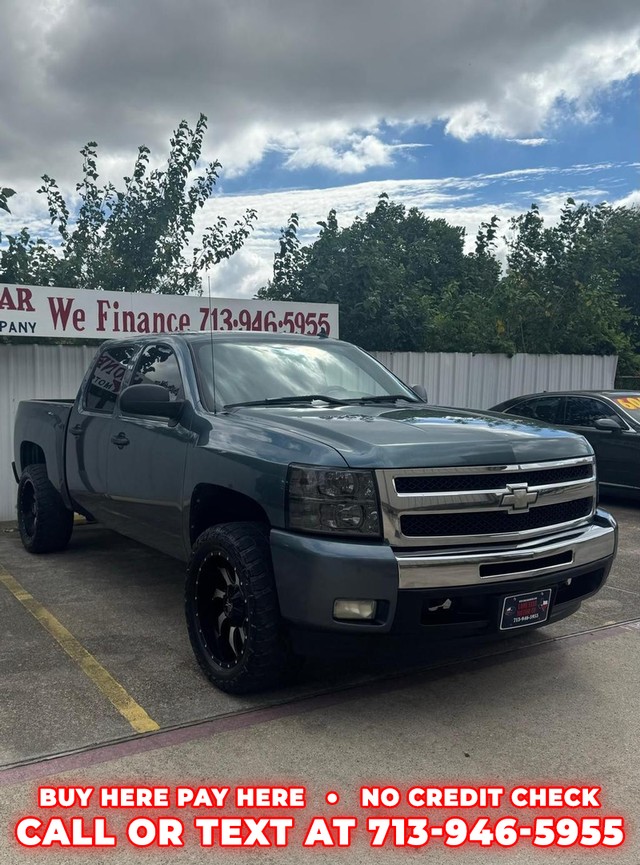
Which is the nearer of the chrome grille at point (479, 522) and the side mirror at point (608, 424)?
the chrome grille at point (479, 522)

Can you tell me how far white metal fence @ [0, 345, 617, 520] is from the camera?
8.97 meters

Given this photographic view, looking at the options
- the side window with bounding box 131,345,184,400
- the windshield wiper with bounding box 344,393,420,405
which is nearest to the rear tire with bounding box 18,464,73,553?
the side window with bounding box 131,345,184,400

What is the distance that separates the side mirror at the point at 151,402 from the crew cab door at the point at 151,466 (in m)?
0.10

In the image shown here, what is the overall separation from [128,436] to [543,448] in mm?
Result: 2777

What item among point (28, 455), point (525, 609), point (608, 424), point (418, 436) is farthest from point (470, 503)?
point (608, 424)

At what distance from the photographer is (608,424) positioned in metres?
9.99

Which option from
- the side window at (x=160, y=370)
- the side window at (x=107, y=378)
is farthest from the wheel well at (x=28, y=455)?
the side window at (x=160, y=370)

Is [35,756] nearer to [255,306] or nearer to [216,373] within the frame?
[216,373]

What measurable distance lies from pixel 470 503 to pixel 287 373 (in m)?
1.83

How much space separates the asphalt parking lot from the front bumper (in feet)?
1.60

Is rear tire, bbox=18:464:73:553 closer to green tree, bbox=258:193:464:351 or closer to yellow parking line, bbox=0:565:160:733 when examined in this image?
yellow parking line, bbox=0:565:160:733

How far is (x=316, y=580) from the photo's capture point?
142 inches

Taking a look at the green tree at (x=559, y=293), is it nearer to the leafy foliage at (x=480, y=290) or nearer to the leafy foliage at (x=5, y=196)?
the leafy foliage at (x=480, y=290)

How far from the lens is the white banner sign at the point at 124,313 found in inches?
343
